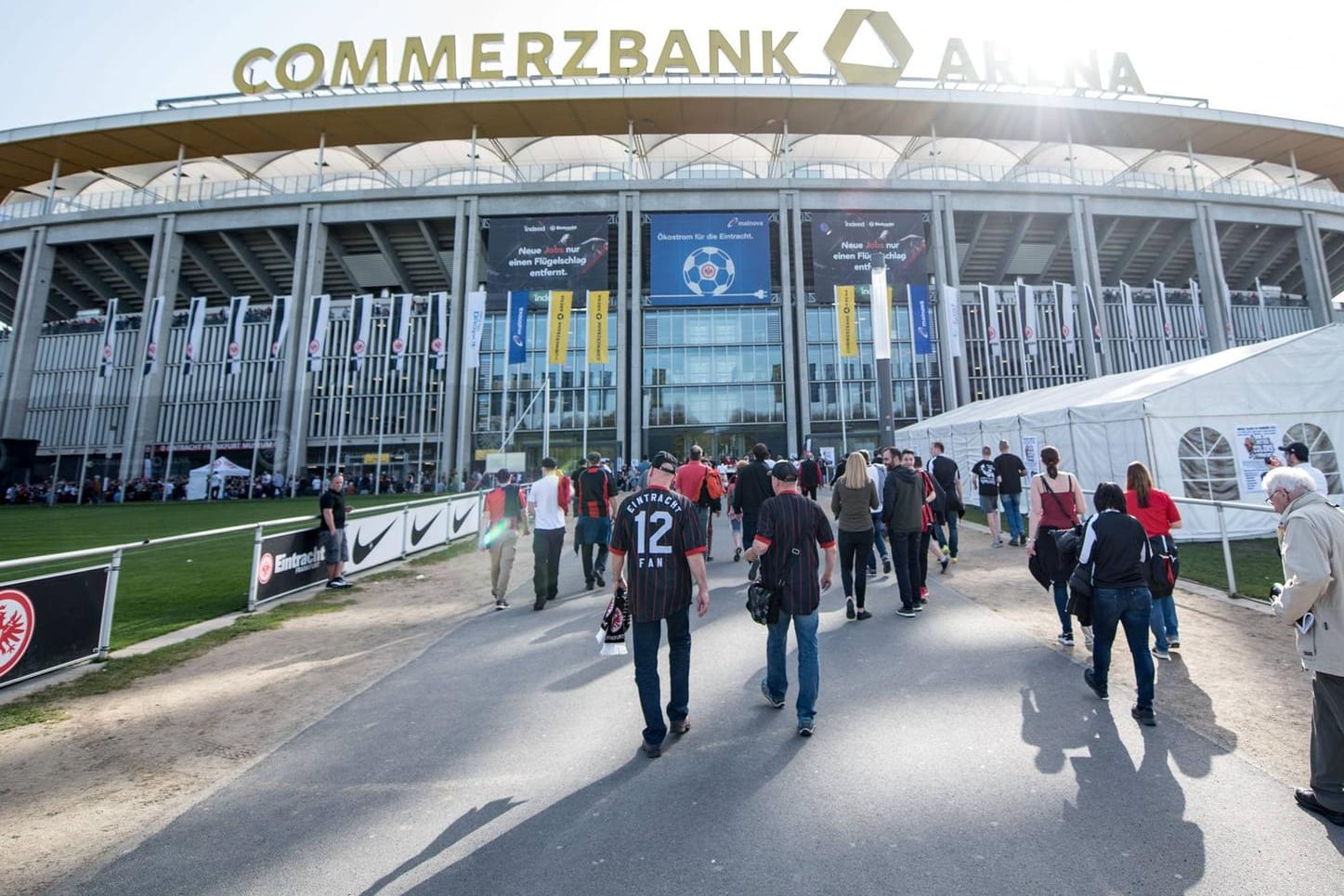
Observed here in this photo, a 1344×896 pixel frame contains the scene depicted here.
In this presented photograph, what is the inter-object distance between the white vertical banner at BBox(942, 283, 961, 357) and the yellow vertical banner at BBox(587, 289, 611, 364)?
1845cm

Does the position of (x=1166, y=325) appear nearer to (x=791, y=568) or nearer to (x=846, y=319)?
(x=846, y=319)

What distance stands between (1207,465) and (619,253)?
28.5 metres

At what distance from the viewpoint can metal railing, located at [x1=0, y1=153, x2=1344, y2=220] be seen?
35.5 metres

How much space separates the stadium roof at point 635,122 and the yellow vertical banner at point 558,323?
12.7 metres

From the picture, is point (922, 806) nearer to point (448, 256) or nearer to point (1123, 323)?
point (448, 256)

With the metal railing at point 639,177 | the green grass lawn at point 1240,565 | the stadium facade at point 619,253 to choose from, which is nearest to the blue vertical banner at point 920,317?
the stadium facade at point 619,253

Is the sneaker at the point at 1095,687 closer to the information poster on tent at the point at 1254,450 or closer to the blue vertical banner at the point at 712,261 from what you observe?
the information poster on tent at the point at 1254,450

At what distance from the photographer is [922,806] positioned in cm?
280

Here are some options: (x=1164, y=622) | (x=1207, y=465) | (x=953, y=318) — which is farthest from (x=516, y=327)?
(x=1164, y=622)

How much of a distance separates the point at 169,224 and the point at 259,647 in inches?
1679

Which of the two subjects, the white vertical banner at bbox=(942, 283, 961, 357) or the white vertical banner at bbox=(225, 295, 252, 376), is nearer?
the white vertical banner at bbox=(942, 283, 961, 357)

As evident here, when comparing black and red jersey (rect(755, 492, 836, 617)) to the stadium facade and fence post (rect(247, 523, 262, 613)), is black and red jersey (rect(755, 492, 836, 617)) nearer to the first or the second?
fence post (rect(247, 523, 262, 613))

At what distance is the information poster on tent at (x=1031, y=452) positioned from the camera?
14.2m

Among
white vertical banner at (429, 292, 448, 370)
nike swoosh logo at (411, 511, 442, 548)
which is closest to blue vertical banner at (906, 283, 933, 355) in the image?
nike swoosh logo at (411, 511, 442, 548)
